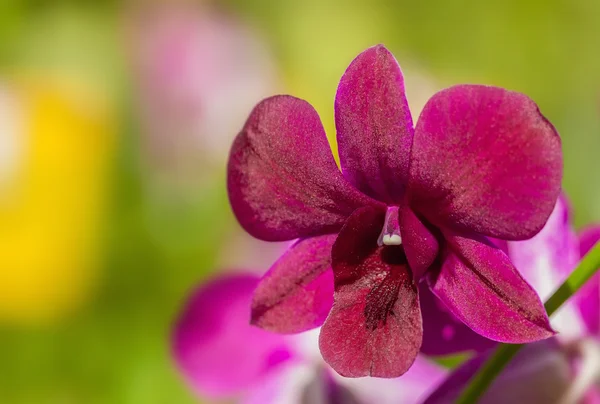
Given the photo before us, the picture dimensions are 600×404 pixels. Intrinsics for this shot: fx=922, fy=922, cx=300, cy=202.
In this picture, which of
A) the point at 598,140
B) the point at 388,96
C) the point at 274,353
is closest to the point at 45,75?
the point at 598,140

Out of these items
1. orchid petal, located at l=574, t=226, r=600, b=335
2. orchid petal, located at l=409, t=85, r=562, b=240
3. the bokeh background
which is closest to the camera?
orchid petal, located at l=409, t=85, r=562, b=240

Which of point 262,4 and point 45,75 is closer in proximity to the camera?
point 45,75

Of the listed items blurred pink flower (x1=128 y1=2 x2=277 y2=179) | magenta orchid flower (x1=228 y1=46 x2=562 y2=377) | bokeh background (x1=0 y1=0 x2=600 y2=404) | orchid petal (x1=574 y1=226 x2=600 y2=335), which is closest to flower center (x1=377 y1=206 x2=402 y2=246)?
magenta orchid flower (x1=228 y1=46 x2=562 y2=377)

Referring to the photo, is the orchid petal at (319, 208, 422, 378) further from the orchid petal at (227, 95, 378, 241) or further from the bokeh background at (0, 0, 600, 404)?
the bokeh background at (0, 0, 600, 404)

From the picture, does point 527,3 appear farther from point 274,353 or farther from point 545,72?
point 274,353

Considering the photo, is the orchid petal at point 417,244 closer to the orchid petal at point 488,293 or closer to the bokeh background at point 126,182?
the orchid petal at point 488,293

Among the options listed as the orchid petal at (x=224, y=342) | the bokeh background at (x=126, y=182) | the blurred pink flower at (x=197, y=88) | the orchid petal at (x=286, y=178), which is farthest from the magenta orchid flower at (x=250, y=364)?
the blurred pink flower at (x=197, y=88)
